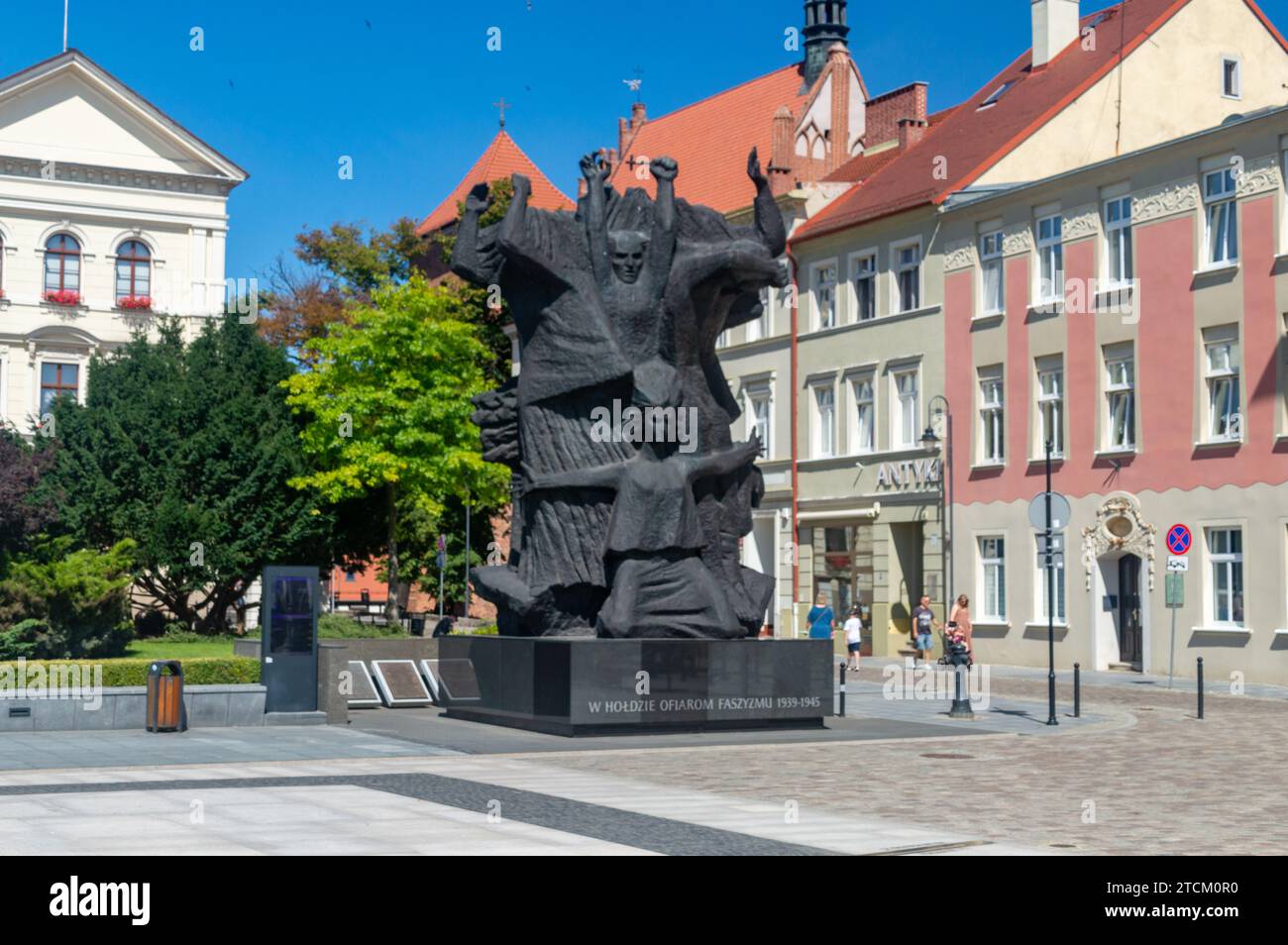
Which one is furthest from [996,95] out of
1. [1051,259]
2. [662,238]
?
[662,238]

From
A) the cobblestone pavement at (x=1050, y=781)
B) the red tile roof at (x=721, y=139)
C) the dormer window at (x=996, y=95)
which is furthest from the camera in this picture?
the red tile roof at (x=721, y=139)

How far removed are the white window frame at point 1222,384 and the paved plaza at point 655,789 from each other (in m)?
13.6

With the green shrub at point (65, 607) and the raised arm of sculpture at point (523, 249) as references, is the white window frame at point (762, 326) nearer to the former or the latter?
the green shrub at point (65, 607)

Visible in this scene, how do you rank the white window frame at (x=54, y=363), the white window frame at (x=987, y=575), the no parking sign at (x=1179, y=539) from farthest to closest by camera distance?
the white window frame at (x=54, y=363) < the white window frame at (x=987, y=575) < the no parking sign at (x=1179, y=539)

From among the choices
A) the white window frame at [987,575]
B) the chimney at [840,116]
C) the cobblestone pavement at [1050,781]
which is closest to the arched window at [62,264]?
the chimney at [840,116]

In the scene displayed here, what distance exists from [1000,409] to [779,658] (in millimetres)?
23572

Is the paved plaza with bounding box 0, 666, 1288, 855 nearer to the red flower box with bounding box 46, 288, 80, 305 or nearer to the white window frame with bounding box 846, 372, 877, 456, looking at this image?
the white window frame with bounding box 846, 372, 877, 456

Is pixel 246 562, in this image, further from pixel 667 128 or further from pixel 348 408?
pixel 667 128

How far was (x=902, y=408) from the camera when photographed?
47.0m

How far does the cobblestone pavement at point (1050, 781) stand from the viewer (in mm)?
12570

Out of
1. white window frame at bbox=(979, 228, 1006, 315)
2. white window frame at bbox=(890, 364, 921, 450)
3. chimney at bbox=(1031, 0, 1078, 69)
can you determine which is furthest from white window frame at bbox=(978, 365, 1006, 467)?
chimney at bbox=(1031, 0, 1078, 69)

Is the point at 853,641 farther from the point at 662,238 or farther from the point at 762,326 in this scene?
the point at 662,238

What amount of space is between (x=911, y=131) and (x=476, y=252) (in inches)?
1364
